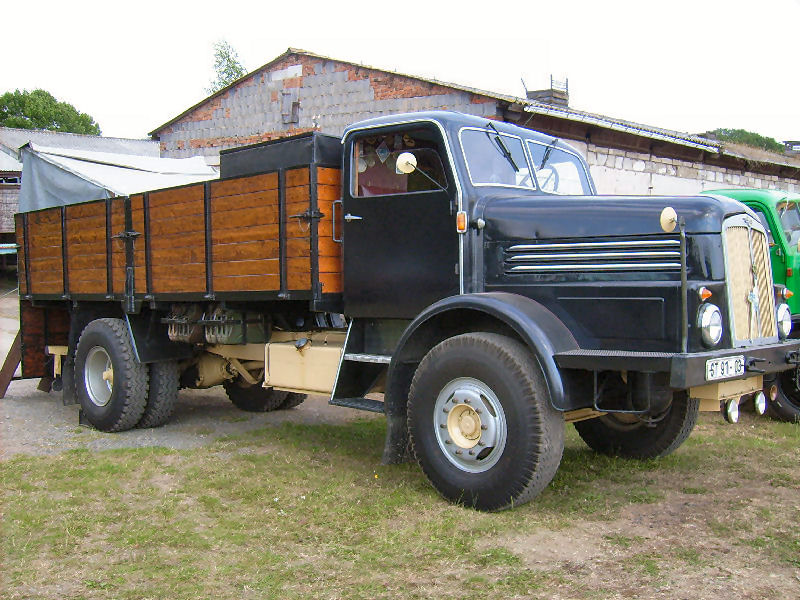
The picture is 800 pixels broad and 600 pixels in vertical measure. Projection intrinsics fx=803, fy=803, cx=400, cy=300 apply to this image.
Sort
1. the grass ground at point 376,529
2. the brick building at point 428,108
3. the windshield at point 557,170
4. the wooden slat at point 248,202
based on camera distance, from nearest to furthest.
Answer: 1. the grass ground at point 376,529
2. the windshield at point 557,170
3. the wooden slat at point 248,202
4. the brick building at point 428,108

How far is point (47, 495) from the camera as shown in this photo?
17.6 ft

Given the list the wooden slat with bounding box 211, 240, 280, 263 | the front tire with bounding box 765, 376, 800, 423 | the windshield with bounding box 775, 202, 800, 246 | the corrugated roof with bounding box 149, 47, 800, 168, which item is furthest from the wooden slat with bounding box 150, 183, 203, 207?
the corrugated roof with bounding box 149, 47, 800, 168

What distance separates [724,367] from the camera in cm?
454

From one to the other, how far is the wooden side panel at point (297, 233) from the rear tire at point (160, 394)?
7.79 feet

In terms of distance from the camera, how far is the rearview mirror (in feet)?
17.1

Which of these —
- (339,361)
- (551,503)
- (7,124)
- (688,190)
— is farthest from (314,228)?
(7,124)

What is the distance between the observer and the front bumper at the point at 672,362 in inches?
170

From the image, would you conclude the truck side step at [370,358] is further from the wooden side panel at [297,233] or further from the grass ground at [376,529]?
the grass ground at [376,529]

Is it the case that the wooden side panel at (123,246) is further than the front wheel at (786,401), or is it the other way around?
the front wheel at (786,401)

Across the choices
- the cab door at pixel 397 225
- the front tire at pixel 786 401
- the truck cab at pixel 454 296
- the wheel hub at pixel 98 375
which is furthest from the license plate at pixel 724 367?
the wheel hub at pixel 98 375

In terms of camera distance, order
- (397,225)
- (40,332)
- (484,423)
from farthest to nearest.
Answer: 1. (40,332)
2. (397,225)
3. (484,423)

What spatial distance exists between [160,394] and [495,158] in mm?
4135

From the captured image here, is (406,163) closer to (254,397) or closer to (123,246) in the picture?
(123,246)

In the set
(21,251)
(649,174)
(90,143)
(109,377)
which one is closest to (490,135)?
(109,377)
